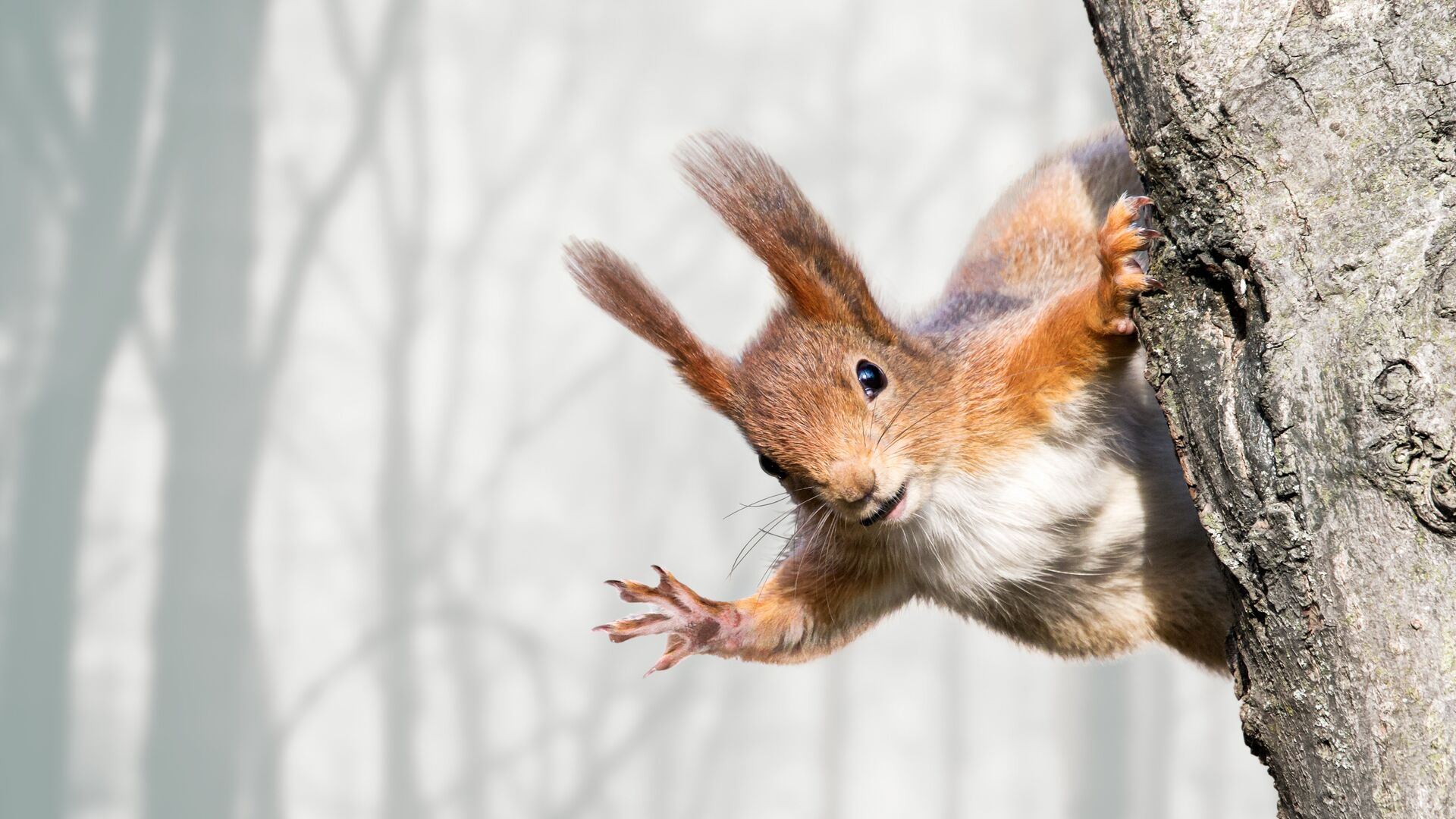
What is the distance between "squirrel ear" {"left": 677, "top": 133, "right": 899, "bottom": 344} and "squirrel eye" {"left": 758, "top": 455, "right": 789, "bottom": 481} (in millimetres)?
207

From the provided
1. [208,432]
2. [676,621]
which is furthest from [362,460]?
[676,621]

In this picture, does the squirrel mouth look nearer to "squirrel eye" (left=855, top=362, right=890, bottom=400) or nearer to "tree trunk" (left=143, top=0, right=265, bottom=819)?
"squirrel eye" (left=855, top=362, right=890, bottom=400)

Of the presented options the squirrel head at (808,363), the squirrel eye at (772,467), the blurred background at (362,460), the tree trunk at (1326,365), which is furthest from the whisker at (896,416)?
the blurred background at (362,460)

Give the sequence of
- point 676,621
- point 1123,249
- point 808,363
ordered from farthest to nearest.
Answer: point 676,621, point 808,363, point 1123,249

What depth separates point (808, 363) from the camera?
5.61ft

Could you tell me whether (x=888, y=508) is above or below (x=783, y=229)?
below

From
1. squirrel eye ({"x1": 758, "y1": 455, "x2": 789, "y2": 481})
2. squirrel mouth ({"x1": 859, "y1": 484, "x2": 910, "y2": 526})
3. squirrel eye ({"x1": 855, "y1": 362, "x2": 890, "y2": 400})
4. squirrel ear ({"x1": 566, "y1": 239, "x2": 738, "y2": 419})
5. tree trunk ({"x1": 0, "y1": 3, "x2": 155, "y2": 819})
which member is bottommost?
squirrel mouth ({"x1": 859, "y1": 484, "x2": 910, "y2": 526})

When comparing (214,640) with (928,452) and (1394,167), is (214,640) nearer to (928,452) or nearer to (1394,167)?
(928,452)

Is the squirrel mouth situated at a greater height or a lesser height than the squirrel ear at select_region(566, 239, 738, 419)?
lesser

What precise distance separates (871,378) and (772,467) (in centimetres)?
18

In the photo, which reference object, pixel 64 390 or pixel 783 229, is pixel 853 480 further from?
pixel 64 390

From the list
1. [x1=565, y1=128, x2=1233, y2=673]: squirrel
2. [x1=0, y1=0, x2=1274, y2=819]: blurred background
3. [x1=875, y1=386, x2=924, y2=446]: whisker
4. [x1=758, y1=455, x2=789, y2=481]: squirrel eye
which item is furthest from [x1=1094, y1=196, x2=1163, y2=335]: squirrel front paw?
[x1=0, y1=0, x2=1274, y2=819]: blurred background

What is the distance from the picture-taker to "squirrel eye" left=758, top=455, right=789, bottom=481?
1701mm

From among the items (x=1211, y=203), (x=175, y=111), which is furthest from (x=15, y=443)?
(x=1211, y=203)
